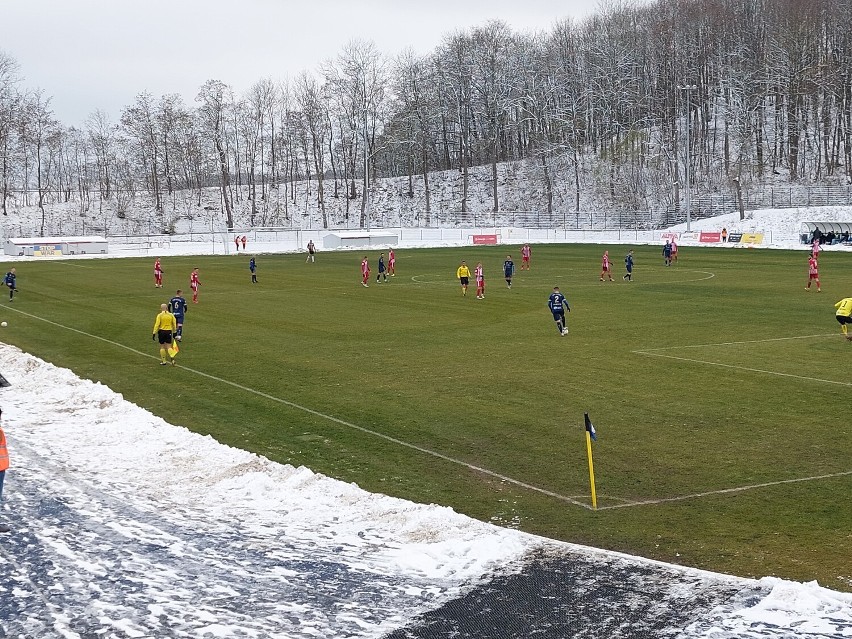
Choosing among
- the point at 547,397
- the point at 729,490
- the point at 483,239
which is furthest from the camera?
the point at 483,239

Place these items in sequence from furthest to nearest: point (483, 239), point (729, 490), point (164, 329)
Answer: point (483, 239) → point (164, 329) → point (729, 490)

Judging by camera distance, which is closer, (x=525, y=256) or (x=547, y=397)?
(x=547, y=397)

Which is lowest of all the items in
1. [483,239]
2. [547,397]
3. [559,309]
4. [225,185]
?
[547,397]

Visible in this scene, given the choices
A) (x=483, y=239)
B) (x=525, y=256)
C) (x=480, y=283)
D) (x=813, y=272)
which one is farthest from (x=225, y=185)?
(x=813, y=272)

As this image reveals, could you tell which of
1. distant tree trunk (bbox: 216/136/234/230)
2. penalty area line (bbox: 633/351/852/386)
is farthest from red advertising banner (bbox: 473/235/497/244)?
penalty area line (bbox: 633/351/852/386)

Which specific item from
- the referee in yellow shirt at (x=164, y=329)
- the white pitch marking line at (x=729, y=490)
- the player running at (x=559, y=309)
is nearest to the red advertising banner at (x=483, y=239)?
the player running at (x=559, y=309)

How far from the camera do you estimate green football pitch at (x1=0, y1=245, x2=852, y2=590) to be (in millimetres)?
12977

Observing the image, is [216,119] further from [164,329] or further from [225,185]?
[164,329]

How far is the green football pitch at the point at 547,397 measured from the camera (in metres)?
13.0

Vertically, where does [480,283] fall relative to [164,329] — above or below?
above

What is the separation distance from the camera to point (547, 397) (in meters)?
20.6

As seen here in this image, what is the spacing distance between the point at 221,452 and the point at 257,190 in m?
132

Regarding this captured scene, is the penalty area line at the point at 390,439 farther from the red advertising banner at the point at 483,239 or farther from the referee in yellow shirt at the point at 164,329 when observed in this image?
the red advertising banner at the point at 483,239

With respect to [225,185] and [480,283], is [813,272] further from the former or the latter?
[225,185]
